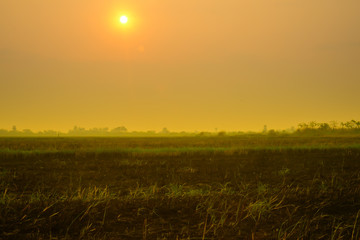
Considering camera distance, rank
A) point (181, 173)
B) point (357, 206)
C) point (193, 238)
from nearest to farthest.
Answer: point (193, 238), point (357, 206), point (181, 173)

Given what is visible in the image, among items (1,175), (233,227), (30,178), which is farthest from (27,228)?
(1,175)

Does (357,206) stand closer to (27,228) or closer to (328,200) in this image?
(328,200)

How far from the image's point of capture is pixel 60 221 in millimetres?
3346

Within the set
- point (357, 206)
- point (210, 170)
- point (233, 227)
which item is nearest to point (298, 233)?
point (233, 227)

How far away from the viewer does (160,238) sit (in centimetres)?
298

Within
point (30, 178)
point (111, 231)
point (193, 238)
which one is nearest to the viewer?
point (193, 238)

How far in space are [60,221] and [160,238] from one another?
4.17 feet

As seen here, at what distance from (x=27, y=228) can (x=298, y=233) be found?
9.84 feet

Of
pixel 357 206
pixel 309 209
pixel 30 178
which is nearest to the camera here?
pixel 309 209

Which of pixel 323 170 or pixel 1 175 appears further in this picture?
pixel 323 170

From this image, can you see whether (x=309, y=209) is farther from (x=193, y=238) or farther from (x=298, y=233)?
(x=193, y=238)

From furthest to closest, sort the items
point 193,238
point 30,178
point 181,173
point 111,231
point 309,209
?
point 181,173, point 30,178, point 309,209, point 111,231, point 193,238

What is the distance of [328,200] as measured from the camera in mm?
4500

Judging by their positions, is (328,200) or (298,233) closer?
(298,233)
